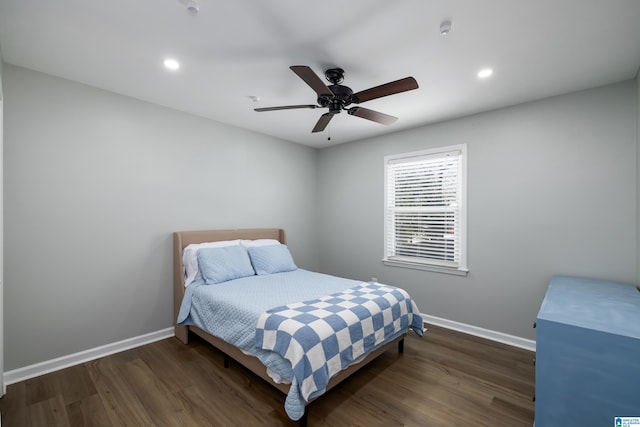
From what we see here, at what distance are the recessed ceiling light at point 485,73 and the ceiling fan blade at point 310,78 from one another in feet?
4.36

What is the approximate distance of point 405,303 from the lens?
2793mm

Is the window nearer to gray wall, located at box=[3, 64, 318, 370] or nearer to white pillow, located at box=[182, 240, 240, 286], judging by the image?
gray wall, located at box=[3, 64, 318, 370]

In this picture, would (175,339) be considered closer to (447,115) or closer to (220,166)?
(220,166)

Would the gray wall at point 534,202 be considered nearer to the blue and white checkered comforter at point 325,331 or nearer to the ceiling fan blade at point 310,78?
the blue and white checkered comforter at point 325,331

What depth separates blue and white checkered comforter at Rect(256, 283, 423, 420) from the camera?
1.81 metres

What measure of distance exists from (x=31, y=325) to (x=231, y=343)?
1.75 meters

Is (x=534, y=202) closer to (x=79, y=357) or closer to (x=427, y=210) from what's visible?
(x=427, y=210)

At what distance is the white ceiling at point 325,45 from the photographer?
1702 millimetres

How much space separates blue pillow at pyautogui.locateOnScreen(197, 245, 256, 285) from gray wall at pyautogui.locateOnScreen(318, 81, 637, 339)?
205cm

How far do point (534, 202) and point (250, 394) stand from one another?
3224mm

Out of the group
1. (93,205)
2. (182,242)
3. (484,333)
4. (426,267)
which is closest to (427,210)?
(426,267)

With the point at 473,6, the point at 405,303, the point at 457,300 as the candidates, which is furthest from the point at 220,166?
the point at 457,300

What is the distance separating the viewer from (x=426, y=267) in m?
3.74

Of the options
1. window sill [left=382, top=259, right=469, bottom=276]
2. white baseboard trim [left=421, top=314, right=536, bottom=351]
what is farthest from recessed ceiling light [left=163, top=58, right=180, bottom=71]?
white baseboard trim [left=421, top=314, right=536, bottom=351]
